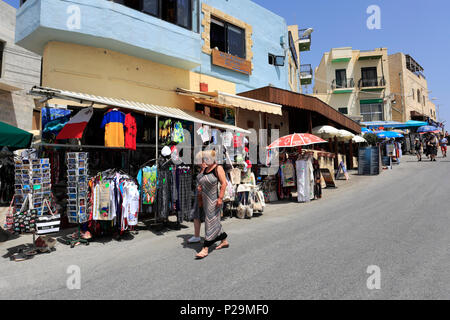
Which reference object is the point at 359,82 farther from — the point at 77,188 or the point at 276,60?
the point at 77,188

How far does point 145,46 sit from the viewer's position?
8.46 metres

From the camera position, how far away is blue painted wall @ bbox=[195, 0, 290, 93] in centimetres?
1189

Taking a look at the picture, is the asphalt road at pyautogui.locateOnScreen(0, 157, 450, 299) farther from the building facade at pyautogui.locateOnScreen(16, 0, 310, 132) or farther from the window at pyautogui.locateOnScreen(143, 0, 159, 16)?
the window at pyautogui.locateOnScreen(143, 0, 159, 16)

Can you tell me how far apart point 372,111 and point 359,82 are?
4.33 m

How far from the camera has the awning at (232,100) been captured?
349 inches

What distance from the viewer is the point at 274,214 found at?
7824mm

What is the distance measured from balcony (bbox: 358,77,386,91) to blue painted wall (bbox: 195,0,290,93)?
81.1 feet

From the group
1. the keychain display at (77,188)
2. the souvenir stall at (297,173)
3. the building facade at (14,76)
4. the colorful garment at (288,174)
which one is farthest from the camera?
the building facade at (14,76)

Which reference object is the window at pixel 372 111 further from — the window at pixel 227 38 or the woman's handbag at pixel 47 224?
the woman's handbag at pixel 47 224

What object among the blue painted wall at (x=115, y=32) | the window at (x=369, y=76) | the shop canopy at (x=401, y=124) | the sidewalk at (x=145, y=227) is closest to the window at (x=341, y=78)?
the window at (x=369, y=76)

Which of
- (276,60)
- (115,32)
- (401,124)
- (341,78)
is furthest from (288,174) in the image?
(341,78)

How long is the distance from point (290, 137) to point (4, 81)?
1363 centimetres

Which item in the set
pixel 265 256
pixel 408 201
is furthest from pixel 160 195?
pixel 408 201

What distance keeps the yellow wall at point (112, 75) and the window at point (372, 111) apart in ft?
108
